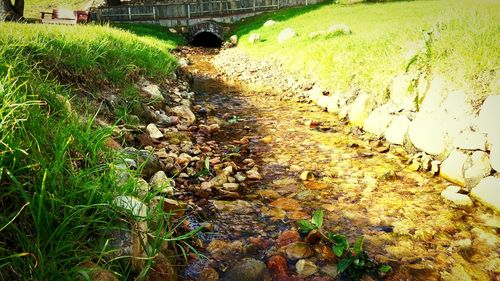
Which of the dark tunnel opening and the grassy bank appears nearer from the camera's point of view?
the grassy bank

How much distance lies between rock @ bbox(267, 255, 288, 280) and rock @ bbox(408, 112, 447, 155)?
3.27m

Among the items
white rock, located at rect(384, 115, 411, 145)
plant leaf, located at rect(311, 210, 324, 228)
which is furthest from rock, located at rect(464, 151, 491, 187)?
plant leaf, located at rect(311, 210, 324, 228)

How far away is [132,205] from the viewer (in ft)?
8.43

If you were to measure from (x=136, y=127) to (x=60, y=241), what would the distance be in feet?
11.1

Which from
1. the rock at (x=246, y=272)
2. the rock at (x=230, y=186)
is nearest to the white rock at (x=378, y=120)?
the rock at (x=230, y=186)

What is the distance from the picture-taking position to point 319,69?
958 centimetres

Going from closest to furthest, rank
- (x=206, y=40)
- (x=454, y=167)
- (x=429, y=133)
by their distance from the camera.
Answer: (x=454, y=167) < (x=429, y=133) < (x=206, y=40)

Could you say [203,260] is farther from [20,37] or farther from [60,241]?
[20,37]

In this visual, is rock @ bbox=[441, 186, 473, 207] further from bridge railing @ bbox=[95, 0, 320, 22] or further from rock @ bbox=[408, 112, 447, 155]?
bridge railing @ bbox=[95, 0, 320, 22]

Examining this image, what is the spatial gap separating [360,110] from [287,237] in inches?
169

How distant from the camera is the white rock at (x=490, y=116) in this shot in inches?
170

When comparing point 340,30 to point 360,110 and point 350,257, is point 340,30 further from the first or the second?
point 350,257

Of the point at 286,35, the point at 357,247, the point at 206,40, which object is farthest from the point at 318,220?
the point at 206,40

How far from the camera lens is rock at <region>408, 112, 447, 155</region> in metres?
5.04
